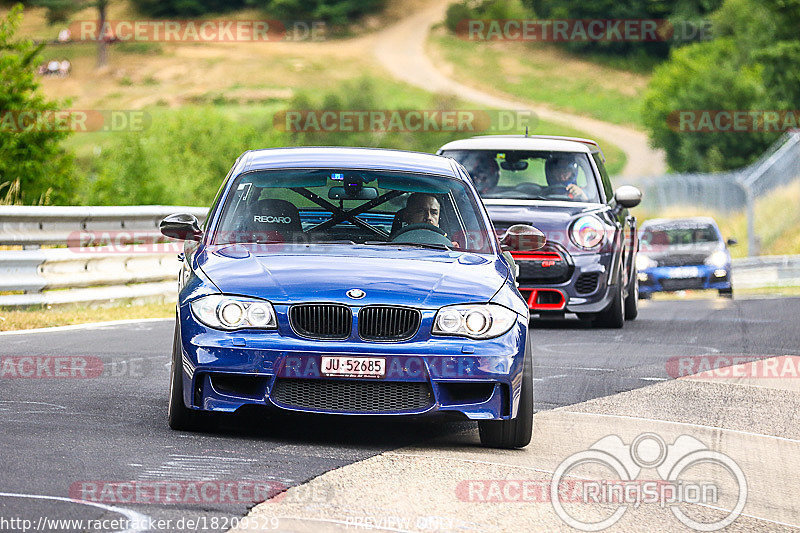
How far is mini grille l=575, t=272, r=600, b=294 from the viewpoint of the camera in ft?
46.7

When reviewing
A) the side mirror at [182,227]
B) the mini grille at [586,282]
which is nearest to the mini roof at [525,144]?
the mini grille at [586,282]

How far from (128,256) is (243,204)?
757 cm

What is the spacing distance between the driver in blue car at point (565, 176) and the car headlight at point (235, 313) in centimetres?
816

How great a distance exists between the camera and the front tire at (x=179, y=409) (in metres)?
7.26

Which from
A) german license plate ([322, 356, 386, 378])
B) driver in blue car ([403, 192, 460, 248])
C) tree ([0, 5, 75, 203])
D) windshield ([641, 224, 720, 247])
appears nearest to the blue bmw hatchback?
german license plate ([322, 356, 386, 378])

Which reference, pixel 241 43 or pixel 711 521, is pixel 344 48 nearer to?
pixel 241 43

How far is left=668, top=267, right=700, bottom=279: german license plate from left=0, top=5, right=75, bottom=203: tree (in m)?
9.88

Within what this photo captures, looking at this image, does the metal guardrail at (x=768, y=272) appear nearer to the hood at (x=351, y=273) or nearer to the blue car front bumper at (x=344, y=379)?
the hood at (x=351, y=273)

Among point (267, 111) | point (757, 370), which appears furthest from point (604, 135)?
point (757, 370)

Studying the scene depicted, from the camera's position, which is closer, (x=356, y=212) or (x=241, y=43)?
(x=356, y=212)

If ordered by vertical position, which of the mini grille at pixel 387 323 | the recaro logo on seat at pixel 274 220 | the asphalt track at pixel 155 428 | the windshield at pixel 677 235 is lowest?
the asphalt track at pixel 155 428

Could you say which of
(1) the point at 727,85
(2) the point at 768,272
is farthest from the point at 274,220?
(1) the point at 727,85

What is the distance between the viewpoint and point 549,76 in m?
129

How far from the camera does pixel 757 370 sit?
1141 cm
